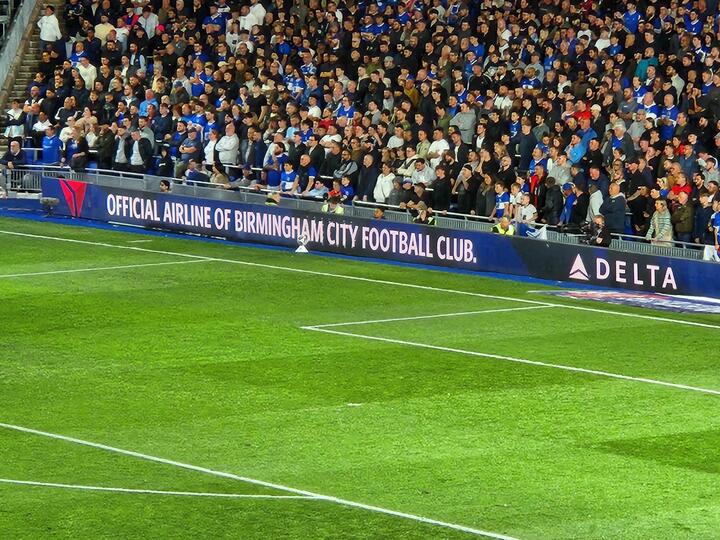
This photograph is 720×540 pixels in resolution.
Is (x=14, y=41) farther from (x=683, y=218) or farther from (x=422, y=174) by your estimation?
(x=683, y=218)

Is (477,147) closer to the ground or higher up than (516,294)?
higher up

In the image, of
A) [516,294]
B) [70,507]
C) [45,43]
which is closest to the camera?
[70,507]

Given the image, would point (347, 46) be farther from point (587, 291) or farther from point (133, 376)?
point (133, 376)

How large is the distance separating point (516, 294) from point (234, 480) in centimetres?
1335

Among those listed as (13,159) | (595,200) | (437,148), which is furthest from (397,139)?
(13,159)

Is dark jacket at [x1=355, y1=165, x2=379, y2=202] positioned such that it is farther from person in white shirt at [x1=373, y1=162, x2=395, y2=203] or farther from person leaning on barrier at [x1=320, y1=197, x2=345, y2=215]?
person leaning on barrier at [x1=320, y1=197, x2=345, y2=215]

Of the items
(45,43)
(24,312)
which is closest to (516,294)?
(24,312)

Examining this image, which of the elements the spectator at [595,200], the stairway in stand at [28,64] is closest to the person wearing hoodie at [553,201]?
the spectator at [595,200]

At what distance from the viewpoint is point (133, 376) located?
68.5ft

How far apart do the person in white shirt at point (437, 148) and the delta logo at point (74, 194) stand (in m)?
9.36

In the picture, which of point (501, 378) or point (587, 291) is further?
point (587, 291)

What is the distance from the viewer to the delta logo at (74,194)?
3856 centimetres

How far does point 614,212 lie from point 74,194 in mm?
14919

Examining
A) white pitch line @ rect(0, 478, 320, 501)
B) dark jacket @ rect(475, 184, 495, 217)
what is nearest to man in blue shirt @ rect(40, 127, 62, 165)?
dark jacket @ rect(475, 184, 495, 217)
